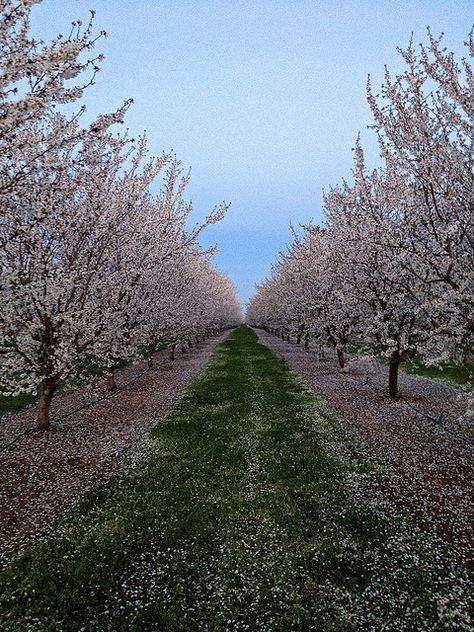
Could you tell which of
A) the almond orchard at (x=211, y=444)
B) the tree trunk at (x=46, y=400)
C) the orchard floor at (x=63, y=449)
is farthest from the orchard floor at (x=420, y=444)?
the tree trunk at (x=46, y=400)

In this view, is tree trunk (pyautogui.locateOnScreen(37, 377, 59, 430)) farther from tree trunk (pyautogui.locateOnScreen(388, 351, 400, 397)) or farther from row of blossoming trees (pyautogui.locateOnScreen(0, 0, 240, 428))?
tree trunk (pyautogui.locateOnScreen(388, 351, 400, 397))

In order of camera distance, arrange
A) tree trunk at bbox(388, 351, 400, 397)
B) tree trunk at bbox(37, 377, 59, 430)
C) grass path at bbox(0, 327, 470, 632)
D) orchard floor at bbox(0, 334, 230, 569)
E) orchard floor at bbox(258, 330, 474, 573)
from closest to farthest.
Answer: grass path at bbox(0, 327, 470, 632), orchard floor at bbox(0, 334, 230, 569), orchard floor at bbox(258, 330, 474, 573), tree trunk at bbox(37, 377, 59, 430), tree trunk at bbox(388, 351, 400, 397)

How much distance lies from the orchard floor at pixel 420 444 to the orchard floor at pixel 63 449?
321 inches

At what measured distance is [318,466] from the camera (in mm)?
12641

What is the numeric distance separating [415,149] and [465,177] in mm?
1444

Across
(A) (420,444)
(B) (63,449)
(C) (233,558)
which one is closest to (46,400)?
(B) (63,449)

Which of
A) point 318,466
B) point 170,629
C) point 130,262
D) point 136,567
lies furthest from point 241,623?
point 130,262

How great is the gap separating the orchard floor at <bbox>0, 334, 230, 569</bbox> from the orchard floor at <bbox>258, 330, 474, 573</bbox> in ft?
26.8

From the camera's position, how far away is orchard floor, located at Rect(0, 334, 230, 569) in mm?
9578

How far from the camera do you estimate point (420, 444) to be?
48.4 feet

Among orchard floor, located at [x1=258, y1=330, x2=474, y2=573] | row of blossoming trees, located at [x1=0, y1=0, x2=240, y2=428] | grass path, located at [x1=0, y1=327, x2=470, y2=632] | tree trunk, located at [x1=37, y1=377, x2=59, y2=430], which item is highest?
row of blossoming trees, located at [x1=0, y1=0, x2=240, y2=428]

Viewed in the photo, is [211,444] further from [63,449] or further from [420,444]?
[420,444]

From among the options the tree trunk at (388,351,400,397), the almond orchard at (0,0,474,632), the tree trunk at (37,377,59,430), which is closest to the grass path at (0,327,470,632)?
the almond orchard at (0,0,474,632)

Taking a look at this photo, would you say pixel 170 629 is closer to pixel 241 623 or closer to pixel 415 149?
pixel 241 623
